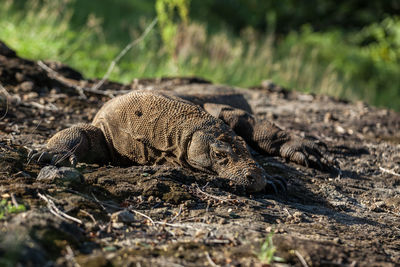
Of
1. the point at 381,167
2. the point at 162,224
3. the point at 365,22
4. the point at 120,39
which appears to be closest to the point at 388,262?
the point at 162,224

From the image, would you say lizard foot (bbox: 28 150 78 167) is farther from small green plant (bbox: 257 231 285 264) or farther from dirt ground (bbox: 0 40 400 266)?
small green plant (bbox: 257 231 285 264)

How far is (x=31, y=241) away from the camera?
1.99m

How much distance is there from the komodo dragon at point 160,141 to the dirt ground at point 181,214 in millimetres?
133

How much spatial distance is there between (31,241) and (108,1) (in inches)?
531

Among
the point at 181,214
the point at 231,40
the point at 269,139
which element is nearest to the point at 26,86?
the point at 269,139

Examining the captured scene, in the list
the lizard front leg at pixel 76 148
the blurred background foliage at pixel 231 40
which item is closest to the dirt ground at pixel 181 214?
the lizard front leg at pixel 76 148

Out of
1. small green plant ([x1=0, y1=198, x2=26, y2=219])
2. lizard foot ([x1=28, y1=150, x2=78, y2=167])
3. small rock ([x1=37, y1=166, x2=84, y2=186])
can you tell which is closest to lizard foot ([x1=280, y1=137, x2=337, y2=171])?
lizard foot ([x1=28, y1=150, x2=78, y2=167])

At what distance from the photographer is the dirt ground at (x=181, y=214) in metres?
2.12

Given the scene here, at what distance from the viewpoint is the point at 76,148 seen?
344cm

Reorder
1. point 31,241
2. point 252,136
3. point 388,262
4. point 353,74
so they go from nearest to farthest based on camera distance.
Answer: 1. point 31,241
2. point 388,262
3. point 252,136
4. point 353,74

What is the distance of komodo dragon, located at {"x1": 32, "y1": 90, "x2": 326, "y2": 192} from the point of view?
3.22 meters

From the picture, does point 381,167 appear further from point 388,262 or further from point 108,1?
point 108,1

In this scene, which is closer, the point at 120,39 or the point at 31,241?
the point at 31,241

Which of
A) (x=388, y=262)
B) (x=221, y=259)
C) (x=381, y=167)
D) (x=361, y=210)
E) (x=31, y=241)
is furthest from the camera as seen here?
(x=381, y=167)
